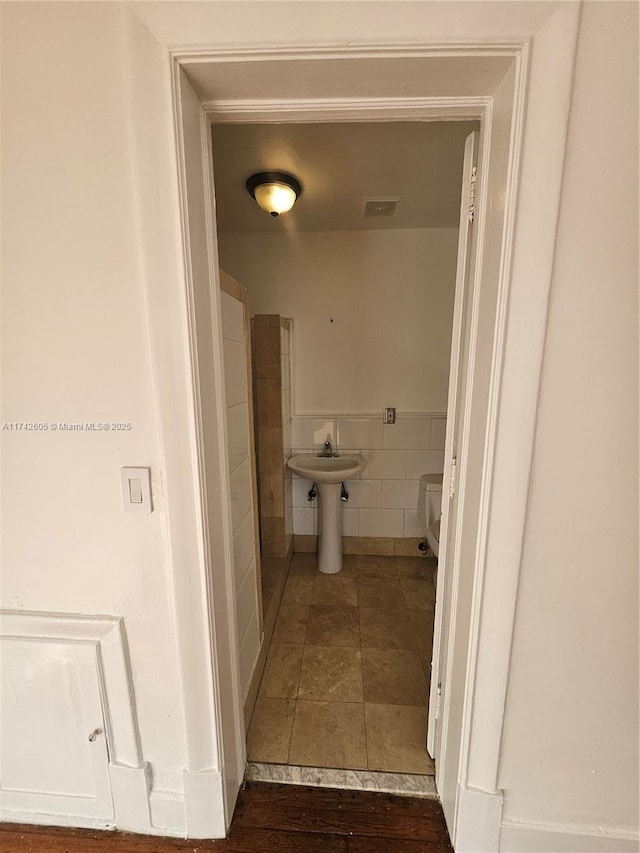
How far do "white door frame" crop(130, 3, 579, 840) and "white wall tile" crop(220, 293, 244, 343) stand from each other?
275 mm

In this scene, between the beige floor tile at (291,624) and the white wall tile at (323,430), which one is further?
the white wall tile at (323,430)

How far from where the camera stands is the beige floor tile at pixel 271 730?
1.31m

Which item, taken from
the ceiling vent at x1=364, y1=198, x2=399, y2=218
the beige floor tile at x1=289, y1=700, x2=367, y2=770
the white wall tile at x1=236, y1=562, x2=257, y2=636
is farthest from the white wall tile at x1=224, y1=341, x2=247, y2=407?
the beige floor tile at x1=289, y1=700, x2=367, y2=770

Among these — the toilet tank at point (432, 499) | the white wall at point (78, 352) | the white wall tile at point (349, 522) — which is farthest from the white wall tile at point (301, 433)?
the white wall at point (78, 352)

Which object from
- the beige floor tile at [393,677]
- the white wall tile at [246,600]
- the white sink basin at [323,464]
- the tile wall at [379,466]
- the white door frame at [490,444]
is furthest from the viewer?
the tile wall at [379,466]

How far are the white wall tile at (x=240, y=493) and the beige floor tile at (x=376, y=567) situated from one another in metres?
1.38

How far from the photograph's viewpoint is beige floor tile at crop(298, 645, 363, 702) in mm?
1560

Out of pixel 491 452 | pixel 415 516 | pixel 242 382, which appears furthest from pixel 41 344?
pixel 415 516

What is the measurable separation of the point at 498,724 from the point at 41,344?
1.59 meters

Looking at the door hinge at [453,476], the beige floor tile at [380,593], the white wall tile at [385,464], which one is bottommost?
the beige floor tile at [380,593]

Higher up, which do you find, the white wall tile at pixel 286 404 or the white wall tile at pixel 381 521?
the white wall tile at pixel 286 404

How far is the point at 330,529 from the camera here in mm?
2467

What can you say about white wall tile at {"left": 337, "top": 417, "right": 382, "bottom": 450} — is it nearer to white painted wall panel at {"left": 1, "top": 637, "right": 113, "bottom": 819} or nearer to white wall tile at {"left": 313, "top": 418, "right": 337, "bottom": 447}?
white wall tile at {"left": 313, "top": 418, "right": 337, "bottom": 447}

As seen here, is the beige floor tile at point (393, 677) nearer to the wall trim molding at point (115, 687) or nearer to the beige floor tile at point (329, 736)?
the beige floor tile at point (329, 736)
